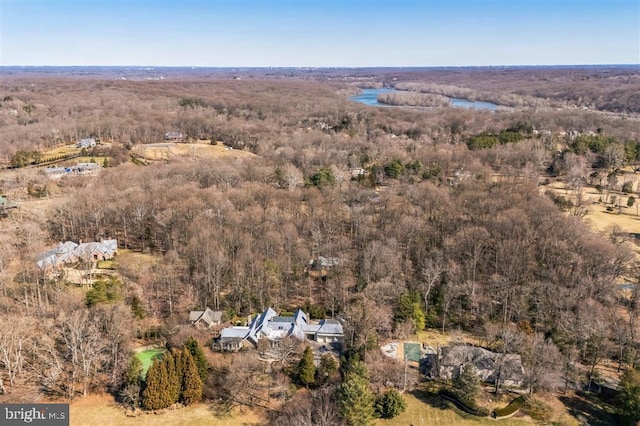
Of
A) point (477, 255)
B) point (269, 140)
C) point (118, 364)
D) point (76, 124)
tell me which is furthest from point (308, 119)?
point (118, 364)

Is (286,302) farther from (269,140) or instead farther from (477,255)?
(269,140)

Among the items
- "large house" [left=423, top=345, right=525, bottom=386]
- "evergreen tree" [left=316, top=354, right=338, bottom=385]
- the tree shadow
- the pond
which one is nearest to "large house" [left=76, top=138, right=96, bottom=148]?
the pond

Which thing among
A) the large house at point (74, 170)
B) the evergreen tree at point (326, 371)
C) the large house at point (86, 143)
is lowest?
the evergreen tree at point (326, 371)

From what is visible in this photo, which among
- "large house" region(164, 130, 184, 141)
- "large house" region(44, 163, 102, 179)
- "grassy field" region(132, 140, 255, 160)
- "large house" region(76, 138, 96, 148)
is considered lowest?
"large house" region(44, 163, 102, 179)

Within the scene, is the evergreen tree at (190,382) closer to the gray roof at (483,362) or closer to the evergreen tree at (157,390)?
the evergreen tree at (157,390)

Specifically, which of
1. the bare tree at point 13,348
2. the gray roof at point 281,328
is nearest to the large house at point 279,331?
the gray roof at point 281,328

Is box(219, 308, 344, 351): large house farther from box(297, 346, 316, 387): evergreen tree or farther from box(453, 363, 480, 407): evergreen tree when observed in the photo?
box(453, 363, 480, 407): evergreen tree

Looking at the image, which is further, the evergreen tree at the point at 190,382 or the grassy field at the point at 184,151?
the grassy field at the point at 184,151

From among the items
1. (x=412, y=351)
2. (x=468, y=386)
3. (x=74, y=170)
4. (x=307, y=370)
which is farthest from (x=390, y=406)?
(x=74, y=170)
